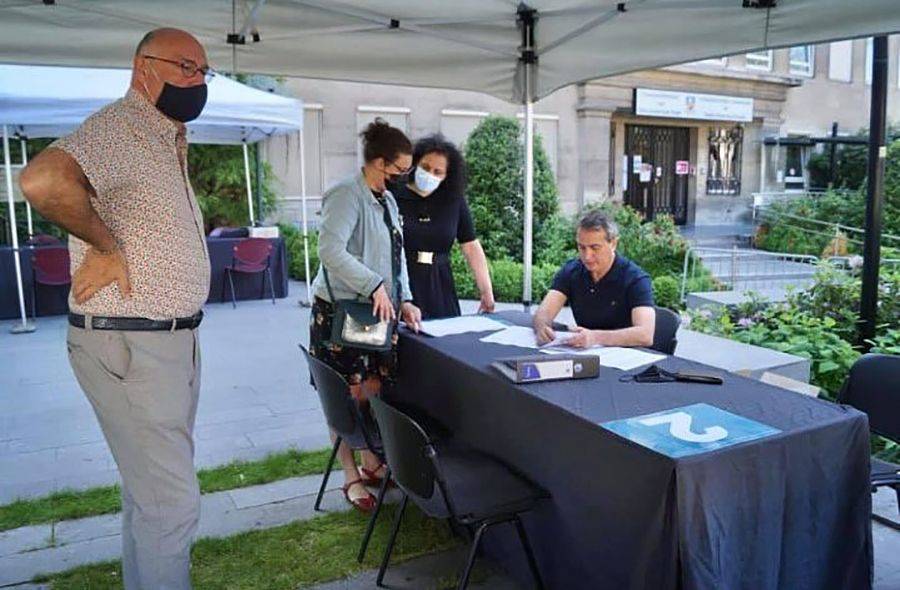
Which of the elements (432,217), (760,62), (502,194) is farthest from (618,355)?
(760,62)

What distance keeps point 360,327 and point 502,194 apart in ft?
27.5

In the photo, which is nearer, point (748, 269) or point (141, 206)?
point (141, 206)

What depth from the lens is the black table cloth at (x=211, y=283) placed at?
7898 mm

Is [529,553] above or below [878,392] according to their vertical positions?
below

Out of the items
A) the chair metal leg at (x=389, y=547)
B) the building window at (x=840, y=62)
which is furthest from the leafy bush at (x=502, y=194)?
the building window at (x=840, y=62)

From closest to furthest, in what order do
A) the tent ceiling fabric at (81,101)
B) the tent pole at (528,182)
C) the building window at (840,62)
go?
the tent pole at (528,182)
the tent ceiling fabric at (81,101)
the building window at (840,62)

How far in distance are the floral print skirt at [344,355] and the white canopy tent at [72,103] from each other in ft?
15.6

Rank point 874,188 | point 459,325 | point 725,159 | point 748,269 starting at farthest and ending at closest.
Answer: point 725,159
point 748,269
point 874,188
point 459,325

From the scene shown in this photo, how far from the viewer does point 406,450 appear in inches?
93.3

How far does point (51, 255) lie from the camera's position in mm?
7812

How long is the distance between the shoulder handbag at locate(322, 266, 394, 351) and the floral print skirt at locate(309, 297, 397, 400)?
13cm

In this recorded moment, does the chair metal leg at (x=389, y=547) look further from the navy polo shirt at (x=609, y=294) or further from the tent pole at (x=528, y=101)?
the tent pole at (x=528, y=101)

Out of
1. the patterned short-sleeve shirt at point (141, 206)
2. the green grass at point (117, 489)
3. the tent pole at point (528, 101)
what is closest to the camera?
the patterned short-sleeve shirt at point (141, 206)

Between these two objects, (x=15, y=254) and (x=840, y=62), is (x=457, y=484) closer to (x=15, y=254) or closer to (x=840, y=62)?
(x=15, y=254)
